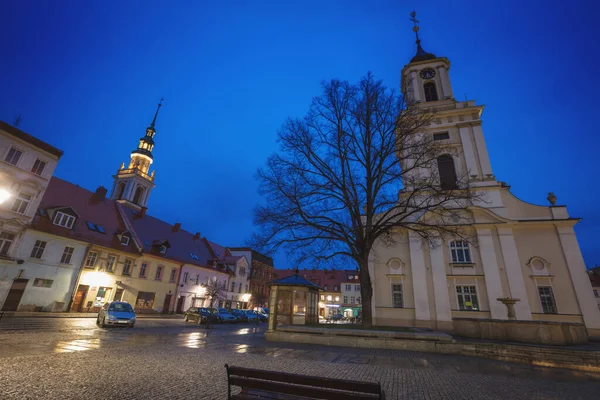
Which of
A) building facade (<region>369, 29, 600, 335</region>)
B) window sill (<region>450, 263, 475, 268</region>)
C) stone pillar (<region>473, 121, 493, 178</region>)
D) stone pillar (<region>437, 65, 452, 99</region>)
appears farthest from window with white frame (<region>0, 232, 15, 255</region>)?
stone pillar (<region>437, 65, 452, 99</region>)

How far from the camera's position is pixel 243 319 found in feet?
119

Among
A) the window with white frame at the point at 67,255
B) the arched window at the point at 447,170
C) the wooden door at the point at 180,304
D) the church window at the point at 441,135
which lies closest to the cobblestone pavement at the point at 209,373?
the window with white frame at the point at 67,255

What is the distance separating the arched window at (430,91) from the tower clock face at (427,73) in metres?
0.88

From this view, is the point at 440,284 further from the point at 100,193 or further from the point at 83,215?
the point at 100,193

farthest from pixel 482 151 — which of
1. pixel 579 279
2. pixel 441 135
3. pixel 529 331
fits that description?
pixel 529 331

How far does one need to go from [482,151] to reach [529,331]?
19.2m

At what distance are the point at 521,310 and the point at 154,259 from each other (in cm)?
3760

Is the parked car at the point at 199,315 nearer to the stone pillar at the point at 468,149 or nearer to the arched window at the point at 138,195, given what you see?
the stone pillar at the point at 468,149

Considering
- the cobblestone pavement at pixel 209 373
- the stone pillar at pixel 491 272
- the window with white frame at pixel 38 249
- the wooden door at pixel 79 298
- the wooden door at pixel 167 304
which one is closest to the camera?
the cobblestone pavement at pixel 209 373

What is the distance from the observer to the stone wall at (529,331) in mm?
12094

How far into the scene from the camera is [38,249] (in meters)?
24.7

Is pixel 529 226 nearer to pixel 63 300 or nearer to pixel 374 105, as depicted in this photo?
pixel 374 105

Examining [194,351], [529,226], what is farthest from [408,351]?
[529,226]

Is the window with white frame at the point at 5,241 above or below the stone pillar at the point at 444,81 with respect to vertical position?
below
